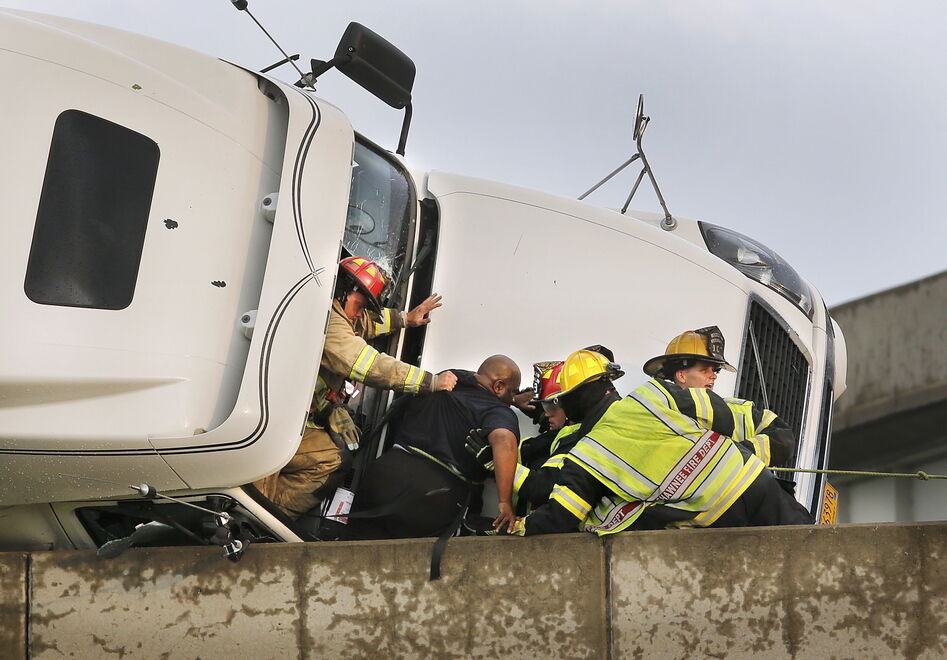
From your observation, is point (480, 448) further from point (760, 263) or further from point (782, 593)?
point (760, 263)

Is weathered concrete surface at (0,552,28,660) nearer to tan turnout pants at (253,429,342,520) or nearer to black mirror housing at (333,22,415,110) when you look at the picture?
tan turnout pants at (253,429,342,520)

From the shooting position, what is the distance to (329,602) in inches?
173

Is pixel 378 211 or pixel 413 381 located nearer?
pixel 413 381

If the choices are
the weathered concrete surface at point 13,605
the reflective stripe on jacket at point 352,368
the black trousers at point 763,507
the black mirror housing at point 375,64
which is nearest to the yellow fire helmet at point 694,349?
the black trousers at point 763,507

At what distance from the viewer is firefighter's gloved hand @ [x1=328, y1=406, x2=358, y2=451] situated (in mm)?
4895

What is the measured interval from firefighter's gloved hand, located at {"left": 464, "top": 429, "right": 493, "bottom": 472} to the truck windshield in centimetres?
81

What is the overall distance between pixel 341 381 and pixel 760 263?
100 inches

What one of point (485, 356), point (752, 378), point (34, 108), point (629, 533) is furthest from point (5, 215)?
point (752, 378)

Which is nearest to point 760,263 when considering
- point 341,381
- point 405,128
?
point 405,128

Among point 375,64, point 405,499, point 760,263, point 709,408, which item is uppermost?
point 375,64

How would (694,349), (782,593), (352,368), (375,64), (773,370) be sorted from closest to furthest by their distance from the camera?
(782,593), (352,368), (694,349), (773,370), (375,64)

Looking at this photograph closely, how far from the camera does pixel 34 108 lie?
4.49m

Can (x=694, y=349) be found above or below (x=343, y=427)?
above

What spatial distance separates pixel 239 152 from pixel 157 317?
764mm
